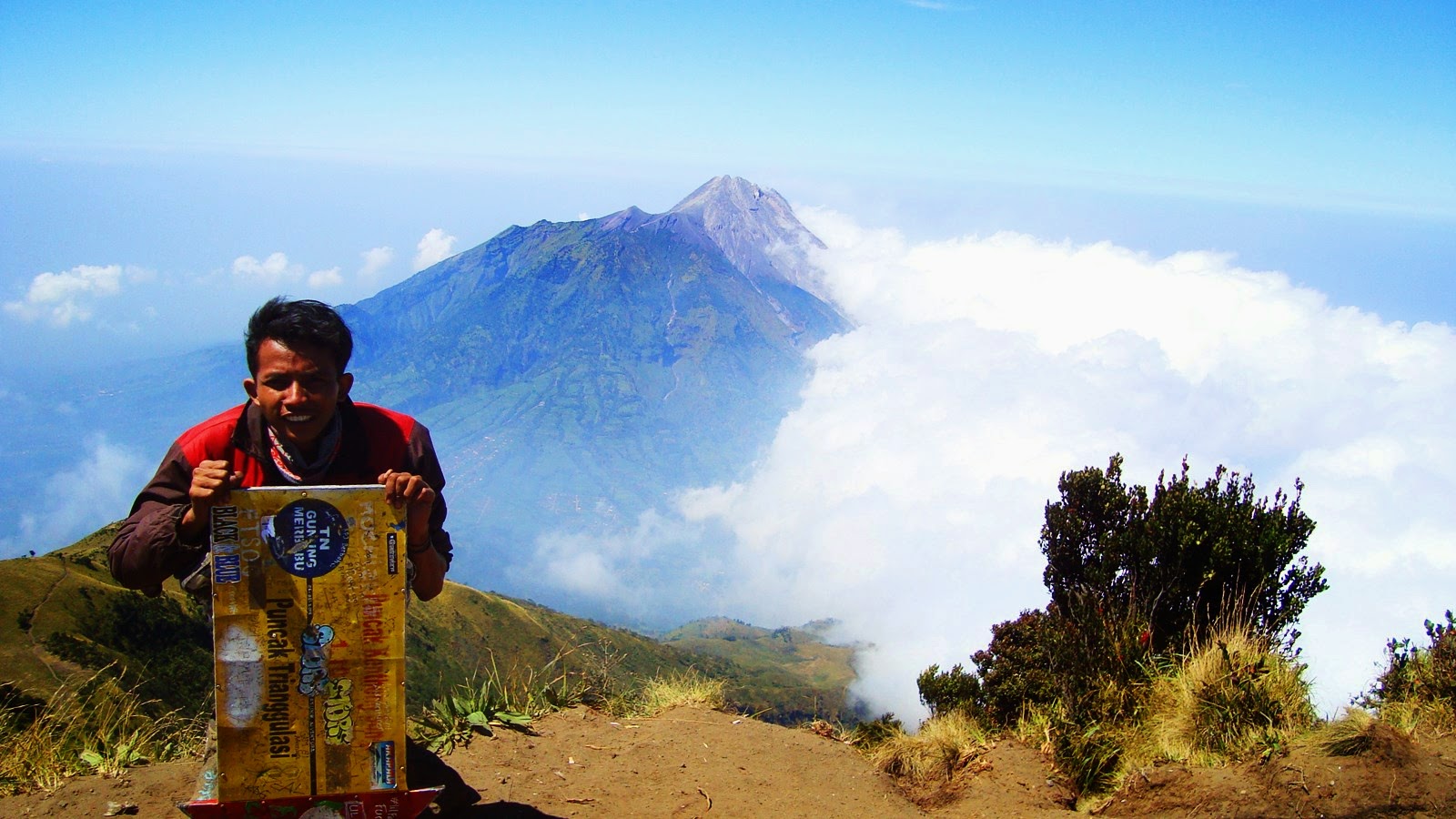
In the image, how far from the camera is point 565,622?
215 feet

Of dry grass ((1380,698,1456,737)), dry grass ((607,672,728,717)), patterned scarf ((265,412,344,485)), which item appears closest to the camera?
patterned scarf ((265,412,344,485))

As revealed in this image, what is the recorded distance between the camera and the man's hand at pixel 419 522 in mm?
3357

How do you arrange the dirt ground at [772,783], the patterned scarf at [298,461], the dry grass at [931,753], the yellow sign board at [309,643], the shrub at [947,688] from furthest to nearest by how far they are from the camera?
the shrub at [947,688], the dry grass at [931,753], the dirt ground at [772,783], the patterned scarf at [298,461], the yellow sign board at [309,643]

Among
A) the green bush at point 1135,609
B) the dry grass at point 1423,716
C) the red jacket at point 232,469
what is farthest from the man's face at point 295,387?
the dry grass at point 1423,716

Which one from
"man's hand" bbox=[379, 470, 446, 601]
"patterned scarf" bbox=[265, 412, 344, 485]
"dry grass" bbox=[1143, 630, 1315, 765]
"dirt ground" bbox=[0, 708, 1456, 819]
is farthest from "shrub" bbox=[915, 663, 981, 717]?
"patterned scarf" bbox=[265, 412, 344, 485]

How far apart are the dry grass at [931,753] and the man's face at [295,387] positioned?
168 inches

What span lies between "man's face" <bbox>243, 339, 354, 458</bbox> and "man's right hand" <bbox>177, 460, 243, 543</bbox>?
1.05 ft

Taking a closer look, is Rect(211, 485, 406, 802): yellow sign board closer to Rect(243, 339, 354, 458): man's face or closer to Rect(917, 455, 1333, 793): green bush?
Rect(243, 339, 354, 458): man's face

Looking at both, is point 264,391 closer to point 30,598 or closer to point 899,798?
point 899,798

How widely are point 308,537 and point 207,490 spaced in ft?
1.24

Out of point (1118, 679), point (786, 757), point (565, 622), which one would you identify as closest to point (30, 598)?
point (786, 757)

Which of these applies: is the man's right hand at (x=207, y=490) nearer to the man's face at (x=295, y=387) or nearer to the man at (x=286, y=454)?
the man at (x=286, y=454)

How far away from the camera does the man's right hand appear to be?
3172 mm

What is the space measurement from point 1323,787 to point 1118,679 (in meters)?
1.70
